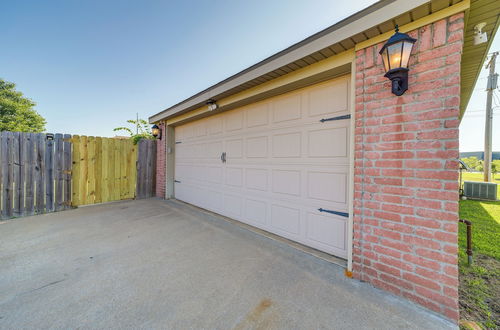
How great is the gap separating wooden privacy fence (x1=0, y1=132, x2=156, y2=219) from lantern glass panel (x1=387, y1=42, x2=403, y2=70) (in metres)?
6.55

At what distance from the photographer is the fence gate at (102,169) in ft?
16.0

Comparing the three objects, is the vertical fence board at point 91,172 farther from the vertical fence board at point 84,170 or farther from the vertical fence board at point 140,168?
the vertical fence board at point 140,168

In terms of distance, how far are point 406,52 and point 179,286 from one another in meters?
3.02

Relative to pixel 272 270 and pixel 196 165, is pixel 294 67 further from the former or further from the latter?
pixel 196 165

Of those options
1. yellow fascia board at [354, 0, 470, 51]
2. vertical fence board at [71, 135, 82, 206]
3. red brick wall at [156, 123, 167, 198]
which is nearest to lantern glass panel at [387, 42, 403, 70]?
yellow fascia board at [354, 0, 470, 51]

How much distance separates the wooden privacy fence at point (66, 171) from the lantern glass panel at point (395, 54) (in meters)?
6.55

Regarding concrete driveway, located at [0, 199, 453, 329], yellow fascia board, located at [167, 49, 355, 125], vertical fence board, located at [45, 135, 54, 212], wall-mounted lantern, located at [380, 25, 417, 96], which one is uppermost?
yellow fascia board, located at [167, 49, 355, 125]

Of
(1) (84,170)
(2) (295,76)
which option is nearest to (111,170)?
(1) (84,170)

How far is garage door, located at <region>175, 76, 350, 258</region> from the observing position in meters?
2.43

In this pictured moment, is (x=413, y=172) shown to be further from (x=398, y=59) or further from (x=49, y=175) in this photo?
(x=49, y=175)

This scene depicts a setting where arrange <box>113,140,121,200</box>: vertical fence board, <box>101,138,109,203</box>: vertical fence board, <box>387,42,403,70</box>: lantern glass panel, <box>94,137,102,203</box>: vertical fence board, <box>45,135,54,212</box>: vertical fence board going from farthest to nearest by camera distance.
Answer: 1. <box>113,140,121,200</box>: vertical fence board
2. <box>101,138,109,203</box>: vertical fence board
3. <box>94,137,102,203</box>: vertical fence board
4. <box>45,135,54,212</box>: vertical fence board
5. <box>387,42,403,70</box>: lantern glass panel

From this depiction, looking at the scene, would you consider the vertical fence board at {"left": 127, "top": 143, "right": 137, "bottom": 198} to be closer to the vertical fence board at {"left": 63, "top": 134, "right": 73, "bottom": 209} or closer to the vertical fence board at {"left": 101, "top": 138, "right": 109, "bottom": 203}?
the vertical fence board at {"left": 101, "top": 138, "right": 109, "bottom": 203}

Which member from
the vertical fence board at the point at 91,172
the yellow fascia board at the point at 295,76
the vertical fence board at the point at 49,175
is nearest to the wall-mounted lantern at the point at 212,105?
the yellow fascia board at the point at 295,76

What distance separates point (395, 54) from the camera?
1.58 meters
